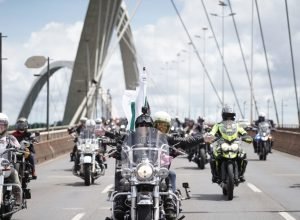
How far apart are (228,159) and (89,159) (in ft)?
14.1

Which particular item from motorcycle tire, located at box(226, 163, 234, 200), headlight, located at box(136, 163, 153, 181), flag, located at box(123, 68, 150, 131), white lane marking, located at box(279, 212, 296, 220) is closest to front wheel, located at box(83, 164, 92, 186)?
motorcycle tire, located at box(226, 163, 234, 200)

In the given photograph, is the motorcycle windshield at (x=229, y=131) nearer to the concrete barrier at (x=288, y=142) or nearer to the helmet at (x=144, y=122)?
the helmet at (x=144, y=122)

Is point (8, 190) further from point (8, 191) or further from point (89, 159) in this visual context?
point (89, 159)

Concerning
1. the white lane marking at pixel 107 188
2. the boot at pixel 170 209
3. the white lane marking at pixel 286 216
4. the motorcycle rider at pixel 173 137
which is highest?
the motorcycle rider at pixel 173 137

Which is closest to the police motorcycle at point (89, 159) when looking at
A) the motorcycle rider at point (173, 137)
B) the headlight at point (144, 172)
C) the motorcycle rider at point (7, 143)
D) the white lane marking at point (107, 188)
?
the white lane marking at point (107, 188)

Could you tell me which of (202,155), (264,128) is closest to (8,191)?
(202,155)

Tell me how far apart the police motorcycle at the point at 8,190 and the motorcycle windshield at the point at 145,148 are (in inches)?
98.1

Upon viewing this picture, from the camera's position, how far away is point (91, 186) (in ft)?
58.0

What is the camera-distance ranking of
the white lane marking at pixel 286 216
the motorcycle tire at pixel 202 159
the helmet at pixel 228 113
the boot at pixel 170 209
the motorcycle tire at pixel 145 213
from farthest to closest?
1. the motorcycle tire at pixel 202 159
2. the helmet at pixel 228 113
3. the white lane marking at pixel 286 216
4. the boot at pixel 170 209
5. the motorcycle tire at pixel 145 213

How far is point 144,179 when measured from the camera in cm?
771

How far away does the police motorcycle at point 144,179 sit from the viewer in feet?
25.3

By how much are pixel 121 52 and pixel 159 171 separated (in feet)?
314

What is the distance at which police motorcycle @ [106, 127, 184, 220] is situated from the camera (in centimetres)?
772

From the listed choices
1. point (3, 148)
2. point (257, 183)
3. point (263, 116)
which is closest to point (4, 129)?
point (3, 148)
